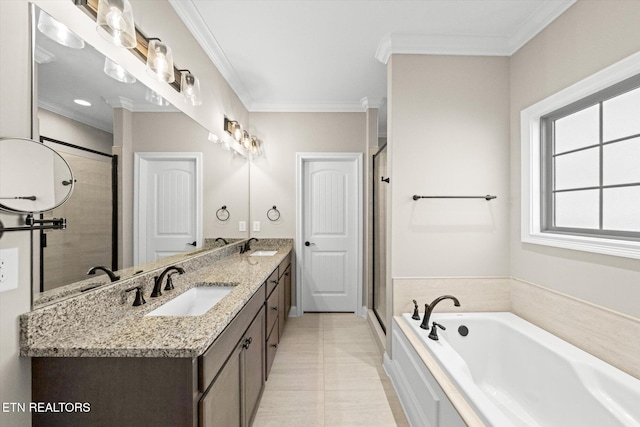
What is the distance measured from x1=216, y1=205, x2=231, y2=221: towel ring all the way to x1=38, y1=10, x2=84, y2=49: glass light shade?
5.21 ft

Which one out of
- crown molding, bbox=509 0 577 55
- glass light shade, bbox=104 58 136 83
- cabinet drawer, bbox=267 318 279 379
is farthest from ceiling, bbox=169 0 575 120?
cabinet drawer, bbox=267 318 279 379

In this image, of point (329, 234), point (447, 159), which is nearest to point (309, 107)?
point (329, 234)

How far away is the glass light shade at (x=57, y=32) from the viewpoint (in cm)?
94

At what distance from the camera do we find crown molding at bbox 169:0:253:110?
177cm

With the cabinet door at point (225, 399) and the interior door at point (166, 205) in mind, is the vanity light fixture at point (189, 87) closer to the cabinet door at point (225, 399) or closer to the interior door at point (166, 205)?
the interior door at point (166, 205)

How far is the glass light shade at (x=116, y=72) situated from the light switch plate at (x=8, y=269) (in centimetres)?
86

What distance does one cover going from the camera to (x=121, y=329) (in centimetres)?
105

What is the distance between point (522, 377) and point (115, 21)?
9.24ft

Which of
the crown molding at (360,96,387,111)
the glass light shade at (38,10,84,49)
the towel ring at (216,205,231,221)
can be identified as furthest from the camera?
the crown molding at (360,96,387,111)

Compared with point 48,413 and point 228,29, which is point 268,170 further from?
point 48,413

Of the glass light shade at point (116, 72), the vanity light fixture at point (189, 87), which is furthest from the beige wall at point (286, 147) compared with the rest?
the glass light shade at point (116, 72)

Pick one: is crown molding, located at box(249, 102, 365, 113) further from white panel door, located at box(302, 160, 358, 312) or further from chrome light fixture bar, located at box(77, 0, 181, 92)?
chrome light fixture bar, located at box(77, 0, 181, 92)

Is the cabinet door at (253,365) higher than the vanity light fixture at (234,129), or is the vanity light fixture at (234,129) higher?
the vanity light fixture at (234,129)

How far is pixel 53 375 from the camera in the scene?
2.93ft
